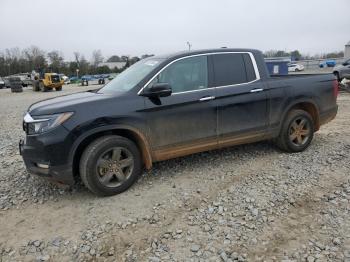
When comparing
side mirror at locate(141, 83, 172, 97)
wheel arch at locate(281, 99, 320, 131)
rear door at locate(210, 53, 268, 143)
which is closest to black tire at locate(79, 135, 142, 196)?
side mirror at locate(141, 83, 172, 97)

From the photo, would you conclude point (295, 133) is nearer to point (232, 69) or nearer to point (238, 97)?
point (238, 97)

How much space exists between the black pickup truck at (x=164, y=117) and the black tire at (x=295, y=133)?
0.02 metres

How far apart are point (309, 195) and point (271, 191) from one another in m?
0.47

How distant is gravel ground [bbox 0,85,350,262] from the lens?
3.08 meters

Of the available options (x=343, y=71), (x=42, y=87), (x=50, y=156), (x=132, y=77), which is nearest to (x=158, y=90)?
(x=132, y=77)

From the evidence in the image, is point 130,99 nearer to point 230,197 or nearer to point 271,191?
point 230,197

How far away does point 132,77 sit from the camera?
187 inches

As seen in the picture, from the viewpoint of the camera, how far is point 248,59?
5.14 metres

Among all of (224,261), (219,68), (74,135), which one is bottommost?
(224,261)

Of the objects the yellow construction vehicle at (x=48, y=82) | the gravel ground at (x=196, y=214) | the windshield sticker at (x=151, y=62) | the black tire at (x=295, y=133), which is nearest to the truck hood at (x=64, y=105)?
the windshield sticker at (x=151, y=62)

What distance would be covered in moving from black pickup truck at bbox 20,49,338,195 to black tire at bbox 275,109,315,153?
0.7 inches

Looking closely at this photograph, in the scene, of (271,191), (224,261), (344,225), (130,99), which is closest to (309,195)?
(271,191)

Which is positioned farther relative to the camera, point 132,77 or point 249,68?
point 249,68

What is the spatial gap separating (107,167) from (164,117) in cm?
101
